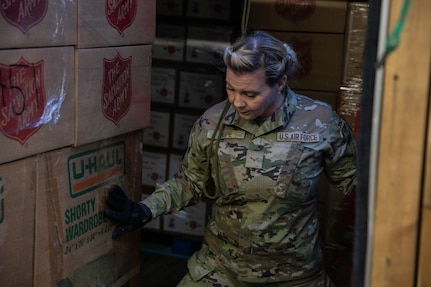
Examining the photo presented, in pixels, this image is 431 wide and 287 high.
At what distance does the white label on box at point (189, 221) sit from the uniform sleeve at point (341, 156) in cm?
197

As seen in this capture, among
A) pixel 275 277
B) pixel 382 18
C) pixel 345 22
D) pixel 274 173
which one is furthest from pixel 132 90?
pixel 382 18

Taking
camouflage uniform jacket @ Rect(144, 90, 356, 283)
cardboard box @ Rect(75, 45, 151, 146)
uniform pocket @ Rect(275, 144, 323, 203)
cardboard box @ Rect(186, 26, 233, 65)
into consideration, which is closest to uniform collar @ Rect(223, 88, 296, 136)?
camouflage uniform jacket @ Rect(144, 90, 356, 283)

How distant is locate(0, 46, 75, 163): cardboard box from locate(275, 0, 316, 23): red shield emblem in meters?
1.53

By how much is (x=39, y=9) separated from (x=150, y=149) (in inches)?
100

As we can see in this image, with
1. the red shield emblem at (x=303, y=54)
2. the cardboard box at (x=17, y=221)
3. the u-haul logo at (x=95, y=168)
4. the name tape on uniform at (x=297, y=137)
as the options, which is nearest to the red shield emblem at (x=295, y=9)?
the red shield emblem at (x=303, y=54)

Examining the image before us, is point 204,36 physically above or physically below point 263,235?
above

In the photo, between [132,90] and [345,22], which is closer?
[132,90]

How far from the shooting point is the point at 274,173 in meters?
2.78

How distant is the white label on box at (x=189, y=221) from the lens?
15.7 ft

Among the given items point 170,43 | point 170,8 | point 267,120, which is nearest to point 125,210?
point 267,120

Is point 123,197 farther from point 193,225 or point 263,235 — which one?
point 193,225

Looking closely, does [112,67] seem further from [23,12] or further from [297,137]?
[297,137]

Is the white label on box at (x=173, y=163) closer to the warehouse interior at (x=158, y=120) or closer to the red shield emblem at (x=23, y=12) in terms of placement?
the warehouse interior at (x=158, y=120)

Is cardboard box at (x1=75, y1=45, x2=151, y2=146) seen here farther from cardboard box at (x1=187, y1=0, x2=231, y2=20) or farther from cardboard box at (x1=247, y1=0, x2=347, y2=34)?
cardboard box at (x1=187, y1=0, x2=231, y2=20)
